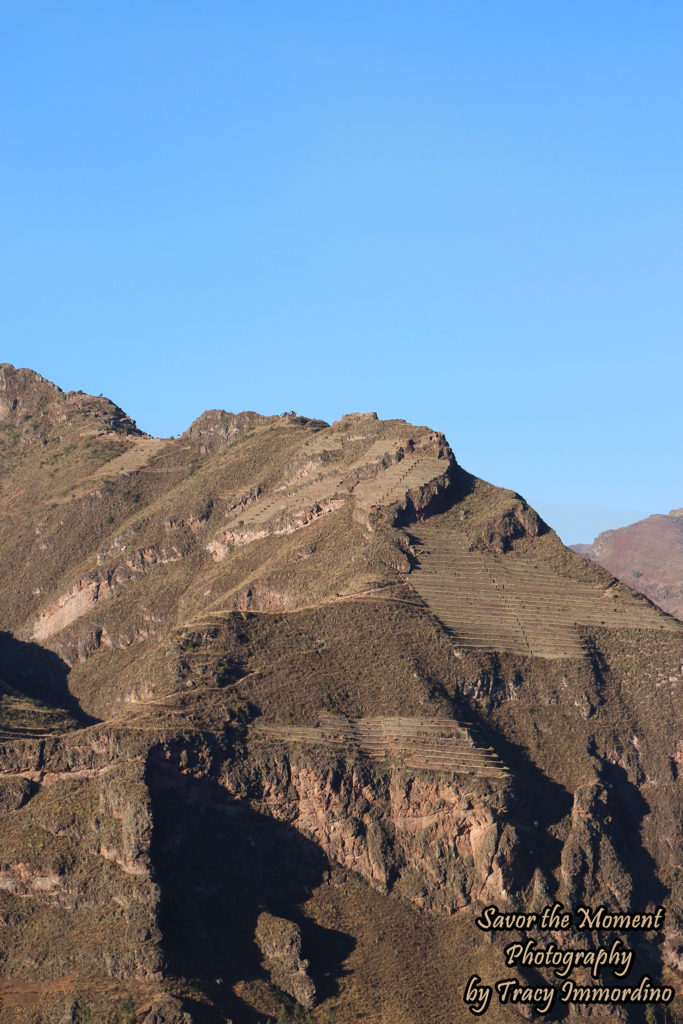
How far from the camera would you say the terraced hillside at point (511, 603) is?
4798 inches

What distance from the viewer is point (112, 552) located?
144 m

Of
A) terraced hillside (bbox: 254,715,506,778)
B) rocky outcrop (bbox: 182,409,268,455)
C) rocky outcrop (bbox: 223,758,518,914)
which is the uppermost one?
rocky outcrop (bbox: 182,409,268,455)

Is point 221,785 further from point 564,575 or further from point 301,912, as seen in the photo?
point 564,575

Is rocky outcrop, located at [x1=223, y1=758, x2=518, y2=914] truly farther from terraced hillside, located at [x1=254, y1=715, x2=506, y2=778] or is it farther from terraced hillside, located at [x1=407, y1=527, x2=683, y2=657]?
terraced hillside, located at [x1=407, y1=527, x2=683, y2=657]

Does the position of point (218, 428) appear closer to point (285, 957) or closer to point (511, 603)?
point (511, 603)

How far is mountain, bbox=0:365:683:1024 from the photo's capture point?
98.2m

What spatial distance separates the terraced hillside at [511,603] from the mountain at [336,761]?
0.77 feet

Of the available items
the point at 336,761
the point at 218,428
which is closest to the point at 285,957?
the point at 336,761

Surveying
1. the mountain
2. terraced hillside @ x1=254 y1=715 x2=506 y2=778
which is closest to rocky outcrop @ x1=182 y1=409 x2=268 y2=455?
the mountain

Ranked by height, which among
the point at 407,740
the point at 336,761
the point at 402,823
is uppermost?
the point at 407,740

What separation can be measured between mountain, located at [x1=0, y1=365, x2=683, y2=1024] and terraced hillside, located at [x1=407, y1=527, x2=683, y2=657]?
0.23m

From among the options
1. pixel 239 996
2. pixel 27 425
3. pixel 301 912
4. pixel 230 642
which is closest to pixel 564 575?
pixel 230 642

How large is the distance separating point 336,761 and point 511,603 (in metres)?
24.1

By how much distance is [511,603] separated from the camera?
126125mm
